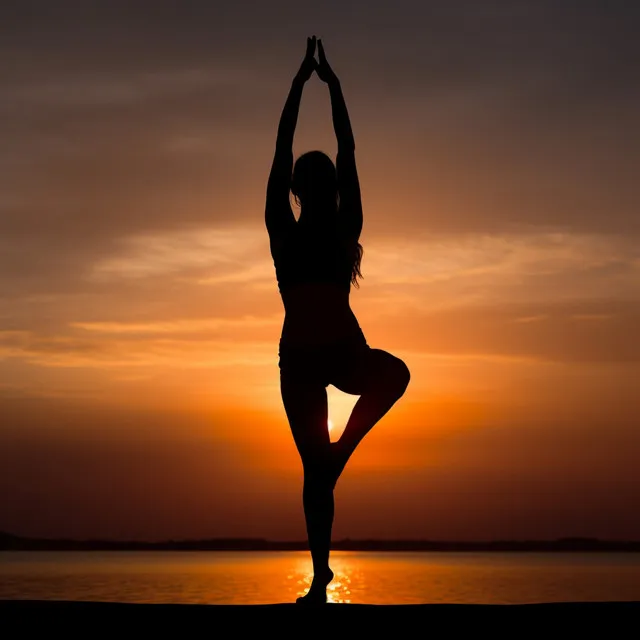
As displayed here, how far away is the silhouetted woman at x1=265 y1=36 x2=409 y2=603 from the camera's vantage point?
642cm

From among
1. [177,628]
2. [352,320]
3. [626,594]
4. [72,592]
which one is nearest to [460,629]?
[177,628]

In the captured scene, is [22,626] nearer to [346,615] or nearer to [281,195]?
[346,615]

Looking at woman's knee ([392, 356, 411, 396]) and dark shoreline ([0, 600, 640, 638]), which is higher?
woman's knee ([392, 356, 411, 396])

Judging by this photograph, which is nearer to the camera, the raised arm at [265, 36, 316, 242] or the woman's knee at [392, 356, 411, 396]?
the woman's knee at [392, 356, 411, 396]

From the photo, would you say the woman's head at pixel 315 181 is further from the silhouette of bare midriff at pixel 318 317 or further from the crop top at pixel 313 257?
the silhouette of bare midriff at pixel 318 317

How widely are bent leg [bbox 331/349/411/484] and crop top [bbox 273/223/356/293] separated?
497 mm

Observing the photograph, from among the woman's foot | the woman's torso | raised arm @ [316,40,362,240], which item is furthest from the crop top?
the woman's foot

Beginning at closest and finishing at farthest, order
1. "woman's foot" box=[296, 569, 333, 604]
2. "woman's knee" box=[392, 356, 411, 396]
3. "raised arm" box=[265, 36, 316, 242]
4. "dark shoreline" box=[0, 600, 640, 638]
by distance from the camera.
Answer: "dark shoreline" box=[0, 600, 640, 638] < "woman's foot" box=[296, 569, 333, 604] < "woman's knee" box=[392, 356, 411, 396] < "raised arm" box=[265, 36, 316, 242]

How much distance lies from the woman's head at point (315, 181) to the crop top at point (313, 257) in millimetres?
220

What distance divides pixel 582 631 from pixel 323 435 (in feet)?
6.37

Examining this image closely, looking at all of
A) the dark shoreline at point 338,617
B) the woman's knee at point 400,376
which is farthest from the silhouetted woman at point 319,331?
the dark shoreline at point 338,617

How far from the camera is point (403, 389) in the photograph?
260 inches

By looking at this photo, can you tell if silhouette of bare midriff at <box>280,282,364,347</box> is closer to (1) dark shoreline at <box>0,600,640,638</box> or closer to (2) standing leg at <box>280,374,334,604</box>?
(2) standing leg at <box>280,374,334,604</box>

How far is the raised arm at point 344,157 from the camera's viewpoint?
22.4 feet
